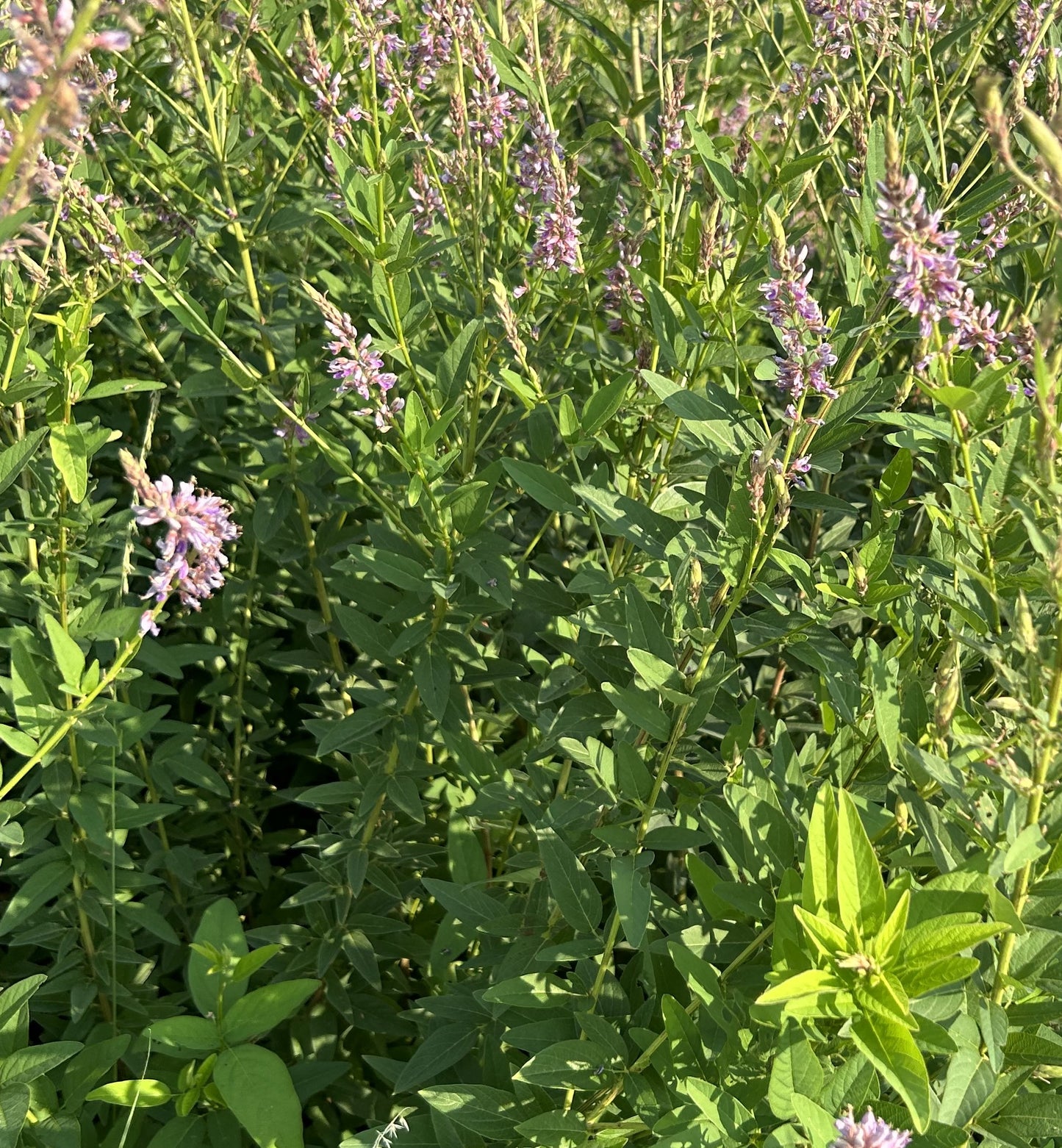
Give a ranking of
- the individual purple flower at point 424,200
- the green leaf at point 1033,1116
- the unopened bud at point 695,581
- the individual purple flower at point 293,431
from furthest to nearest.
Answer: the individual purple flower at point 424,200 → the individual purple flower at point 293,431 → the unopened bud at point 695,581 → the green leaf at point 1033,1116

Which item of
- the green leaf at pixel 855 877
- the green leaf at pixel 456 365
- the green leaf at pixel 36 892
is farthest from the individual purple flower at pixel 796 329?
the green leaf at pixel 36 892

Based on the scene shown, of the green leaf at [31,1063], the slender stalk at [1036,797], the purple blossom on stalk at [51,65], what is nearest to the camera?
the purple blossom on stalk at [51,65]

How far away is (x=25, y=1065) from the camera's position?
2.03m

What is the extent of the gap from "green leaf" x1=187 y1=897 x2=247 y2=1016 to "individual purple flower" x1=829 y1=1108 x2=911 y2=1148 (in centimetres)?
122

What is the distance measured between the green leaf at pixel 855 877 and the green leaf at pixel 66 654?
134cm

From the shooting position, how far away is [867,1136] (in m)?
1.33

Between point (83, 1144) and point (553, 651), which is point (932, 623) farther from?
point (83, 1144)

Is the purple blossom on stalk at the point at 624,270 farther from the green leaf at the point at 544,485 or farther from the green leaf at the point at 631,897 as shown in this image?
the green leaf at the point at 631,897

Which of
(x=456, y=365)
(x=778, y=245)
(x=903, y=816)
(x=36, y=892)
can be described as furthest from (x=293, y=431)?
(x=903, y=816)

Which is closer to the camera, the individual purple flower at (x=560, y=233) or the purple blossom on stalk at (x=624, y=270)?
the individual purple flower at (x=560, y=233)

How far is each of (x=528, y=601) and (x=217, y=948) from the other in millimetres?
939

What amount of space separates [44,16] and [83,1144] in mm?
2237

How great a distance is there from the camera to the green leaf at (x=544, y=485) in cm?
A: 226

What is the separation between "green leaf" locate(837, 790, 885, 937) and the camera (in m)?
1.54
